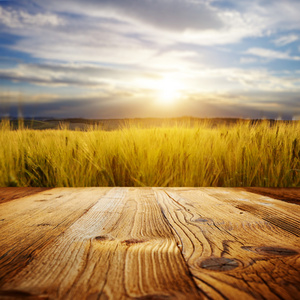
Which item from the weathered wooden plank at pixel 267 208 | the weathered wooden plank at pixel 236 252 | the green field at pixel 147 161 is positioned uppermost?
the weathered wooden plank at pixel 236 252

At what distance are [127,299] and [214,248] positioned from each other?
0.94 ft

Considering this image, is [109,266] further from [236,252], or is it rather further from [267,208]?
[267,208]

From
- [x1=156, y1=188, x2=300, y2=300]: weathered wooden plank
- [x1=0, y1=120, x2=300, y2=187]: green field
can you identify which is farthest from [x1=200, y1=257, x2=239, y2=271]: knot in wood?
[x1=0, y1=120, x2=300, y2=187]: green field

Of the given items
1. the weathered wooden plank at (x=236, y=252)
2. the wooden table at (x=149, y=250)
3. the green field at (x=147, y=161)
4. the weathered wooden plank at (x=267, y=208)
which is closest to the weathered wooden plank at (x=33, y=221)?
the wooden table at (x=149, y=250)

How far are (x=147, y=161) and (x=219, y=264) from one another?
1706mm

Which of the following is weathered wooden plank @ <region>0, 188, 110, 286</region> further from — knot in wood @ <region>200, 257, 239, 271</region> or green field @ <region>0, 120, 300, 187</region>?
green field @ <region>0, 120, 300, 187</region>

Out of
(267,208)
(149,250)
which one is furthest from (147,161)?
(149,250)

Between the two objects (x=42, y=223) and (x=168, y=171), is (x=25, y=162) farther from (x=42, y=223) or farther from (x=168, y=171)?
(x=42, y=223)

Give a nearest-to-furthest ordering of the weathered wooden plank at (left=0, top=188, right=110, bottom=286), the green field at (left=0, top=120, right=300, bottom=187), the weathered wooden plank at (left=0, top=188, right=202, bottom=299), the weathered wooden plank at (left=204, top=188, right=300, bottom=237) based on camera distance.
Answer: the weathered wooden plank at (left=0, top=188, right=202, bottom=299) < the weathered wooden plank at (left=0, top=188, right=110, bottom=286) < the weathered wooden plank at (left=204, top=188, right=300, bottom=237) < the green field at (left=0, top=120, right=300, bottom=187)

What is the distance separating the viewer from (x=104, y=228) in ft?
2.67

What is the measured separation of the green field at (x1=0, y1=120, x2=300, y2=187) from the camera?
2303 millimetres

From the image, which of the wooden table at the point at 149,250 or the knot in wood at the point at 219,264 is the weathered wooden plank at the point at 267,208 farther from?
the knot in wood at the point at 219,264

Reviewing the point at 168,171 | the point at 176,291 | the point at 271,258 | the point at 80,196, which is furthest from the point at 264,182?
the point at 176,291

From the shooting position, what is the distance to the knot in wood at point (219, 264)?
0.57 m
